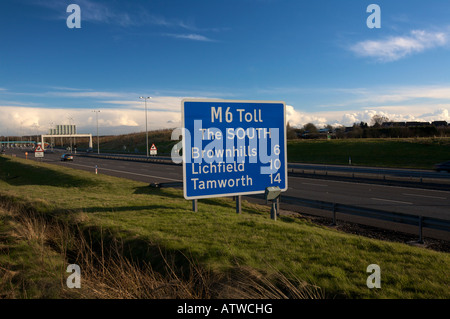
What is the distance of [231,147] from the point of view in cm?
916

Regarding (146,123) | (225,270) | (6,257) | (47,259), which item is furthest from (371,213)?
(146,123)

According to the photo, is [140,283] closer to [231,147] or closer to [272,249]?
[272,249]

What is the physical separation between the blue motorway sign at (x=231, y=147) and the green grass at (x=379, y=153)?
30880 millimetres

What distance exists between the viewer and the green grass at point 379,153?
3984 centimetres

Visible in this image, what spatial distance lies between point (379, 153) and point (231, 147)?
41964mm

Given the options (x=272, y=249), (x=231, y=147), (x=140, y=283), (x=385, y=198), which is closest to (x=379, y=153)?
(x=385, y=198)

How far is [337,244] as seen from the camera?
274 inches

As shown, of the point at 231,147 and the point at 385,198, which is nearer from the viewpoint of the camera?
the point at 231,147

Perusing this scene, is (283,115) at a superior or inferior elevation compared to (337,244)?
superior

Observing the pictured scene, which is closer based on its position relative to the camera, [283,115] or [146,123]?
[283,115]

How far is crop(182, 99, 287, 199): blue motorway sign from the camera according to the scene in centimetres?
877

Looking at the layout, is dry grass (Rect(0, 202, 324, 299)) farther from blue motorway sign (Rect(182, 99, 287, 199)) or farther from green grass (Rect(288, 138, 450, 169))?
green grass (Rect(288, 138, 450, 169))
